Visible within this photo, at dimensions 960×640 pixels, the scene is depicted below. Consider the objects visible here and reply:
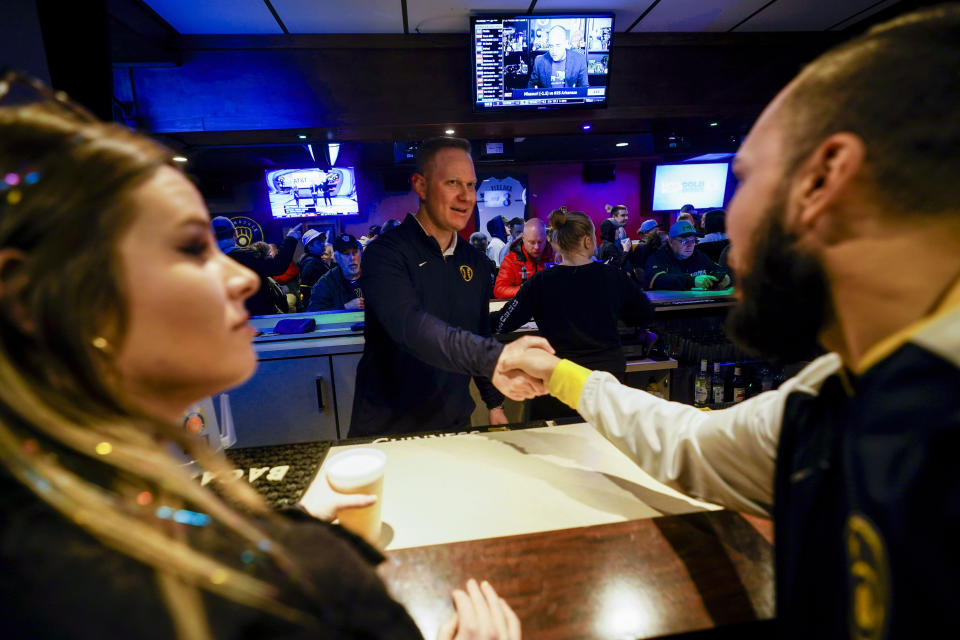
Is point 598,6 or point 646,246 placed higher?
point 598,6

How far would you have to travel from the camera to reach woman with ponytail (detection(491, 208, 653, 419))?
9.18 ft

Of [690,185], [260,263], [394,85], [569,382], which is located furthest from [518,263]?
[690,185]

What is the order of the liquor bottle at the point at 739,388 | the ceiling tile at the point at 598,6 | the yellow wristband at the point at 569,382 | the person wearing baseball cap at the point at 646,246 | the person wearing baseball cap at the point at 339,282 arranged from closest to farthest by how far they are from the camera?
the yellow wristband at the point at 569,382, the ceiling tile at the point at 598,6, the liquor bottle at the point at 739,388, the person wearing baseball cap at the point at 339,282, the person wearing baseball cap at the point at 646,246

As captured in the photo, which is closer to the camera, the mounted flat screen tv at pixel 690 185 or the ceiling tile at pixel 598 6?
the ceiling tile at pixel 598 6

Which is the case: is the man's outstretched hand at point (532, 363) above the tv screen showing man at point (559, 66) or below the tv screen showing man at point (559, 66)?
below

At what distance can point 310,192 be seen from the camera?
7348 mm

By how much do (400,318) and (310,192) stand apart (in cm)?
644

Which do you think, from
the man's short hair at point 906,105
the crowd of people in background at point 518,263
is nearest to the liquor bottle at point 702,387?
the crowd of people in background at point 518,263

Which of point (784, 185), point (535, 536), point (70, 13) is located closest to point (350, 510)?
point (535, 536)

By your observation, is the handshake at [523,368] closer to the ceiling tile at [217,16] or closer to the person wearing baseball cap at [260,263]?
the ceiling tile at [217,16]

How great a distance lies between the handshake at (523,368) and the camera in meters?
1.52

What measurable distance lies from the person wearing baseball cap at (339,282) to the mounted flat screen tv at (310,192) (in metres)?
2.20

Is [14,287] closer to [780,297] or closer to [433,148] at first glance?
[780,297]

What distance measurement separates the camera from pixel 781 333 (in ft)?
2.63
